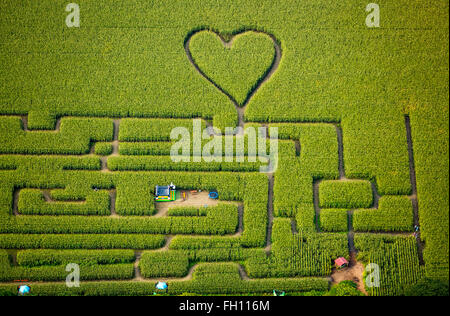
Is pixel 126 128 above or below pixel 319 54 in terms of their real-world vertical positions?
below

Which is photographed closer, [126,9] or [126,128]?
[126,128]

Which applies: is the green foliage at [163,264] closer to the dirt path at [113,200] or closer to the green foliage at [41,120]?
the dirt path at [113,200]

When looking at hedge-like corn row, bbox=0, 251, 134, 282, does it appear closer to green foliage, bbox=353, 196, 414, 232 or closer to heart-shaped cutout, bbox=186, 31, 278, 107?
heart-shaped cutout, bbox=186, 31, 278, 107

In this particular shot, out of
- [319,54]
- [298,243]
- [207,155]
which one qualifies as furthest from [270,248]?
[319,54]

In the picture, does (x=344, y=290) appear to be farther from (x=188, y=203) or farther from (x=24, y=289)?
(x=24, y=289)

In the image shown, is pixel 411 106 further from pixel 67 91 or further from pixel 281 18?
pixel 67 91

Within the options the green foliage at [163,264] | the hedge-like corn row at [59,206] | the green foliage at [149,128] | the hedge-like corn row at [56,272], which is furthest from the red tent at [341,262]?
the hedge-like corn row at [59,206]

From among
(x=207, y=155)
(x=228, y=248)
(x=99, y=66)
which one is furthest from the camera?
(x=99, y=66)
